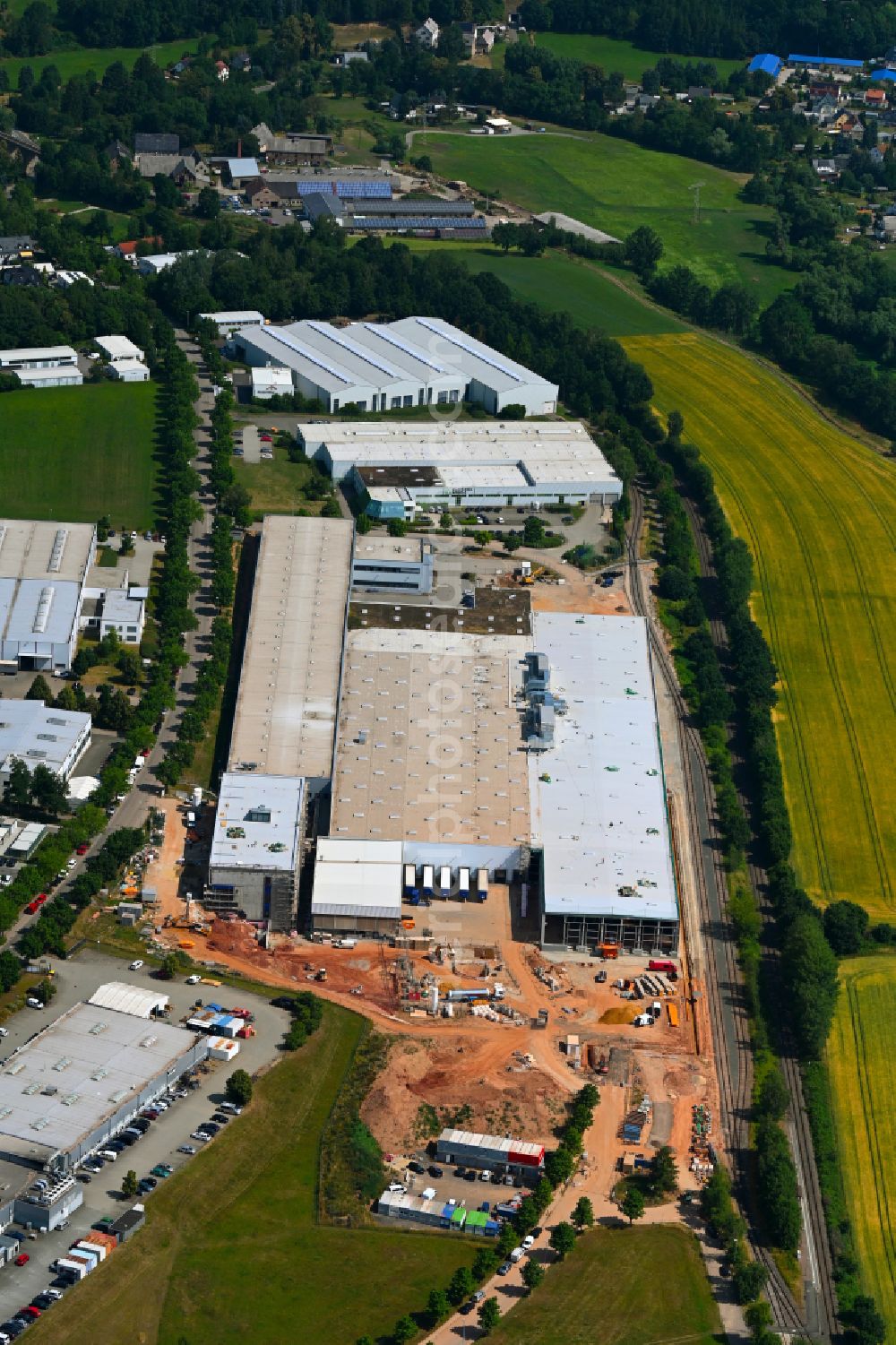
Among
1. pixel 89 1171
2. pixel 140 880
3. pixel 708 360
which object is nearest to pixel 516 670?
pixel 140 880

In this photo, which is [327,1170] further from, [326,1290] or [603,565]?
[603,565]

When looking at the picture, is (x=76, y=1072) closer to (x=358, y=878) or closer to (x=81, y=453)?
(x=358, y=878)

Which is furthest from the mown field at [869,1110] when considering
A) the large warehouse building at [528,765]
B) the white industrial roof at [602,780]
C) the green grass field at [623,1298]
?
the white industrial roof at [602,780]

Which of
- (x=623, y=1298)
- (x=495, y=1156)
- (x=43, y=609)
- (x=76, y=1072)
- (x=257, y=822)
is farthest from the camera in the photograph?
(x=43, y=609)

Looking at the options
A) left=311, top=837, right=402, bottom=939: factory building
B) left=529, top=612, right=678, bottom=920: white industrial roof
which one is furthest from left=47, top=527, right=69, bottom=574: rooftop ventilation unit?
left=311, top=837, right=402, bottom=939: factory building

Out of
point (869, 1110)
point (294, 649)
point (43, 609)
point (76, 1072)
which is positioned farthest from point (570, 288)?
point (76, 1072)

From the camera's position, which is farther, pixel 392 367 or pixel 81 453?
pixel 392 367
